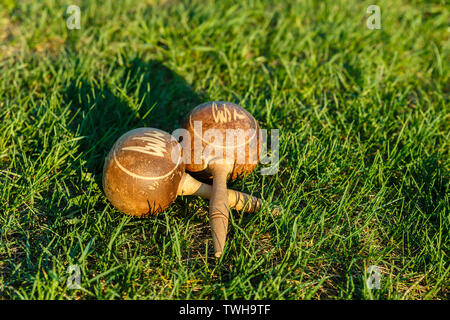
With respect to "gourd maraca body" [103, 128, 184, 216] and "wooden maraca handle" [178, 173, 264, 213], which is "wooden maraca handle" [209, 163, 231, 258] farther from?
"gourd maraca body" [103, 128, 184, 216]

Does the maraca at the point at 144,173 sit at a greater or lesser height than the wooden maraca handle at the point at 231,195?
greater

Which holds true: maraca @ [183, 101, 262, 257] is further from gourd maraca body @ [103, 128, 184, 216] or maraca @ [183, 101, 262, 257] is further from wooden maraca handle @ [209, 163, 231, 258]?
gourd maraca body @ [103, 128, 184, 216]

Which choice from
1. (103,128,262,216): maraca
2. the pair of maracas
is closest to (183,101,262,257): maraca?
the pair of maracas

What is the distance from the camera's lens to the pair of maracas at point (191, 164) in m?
2.62

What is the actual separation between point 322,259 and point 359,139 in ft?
4.06

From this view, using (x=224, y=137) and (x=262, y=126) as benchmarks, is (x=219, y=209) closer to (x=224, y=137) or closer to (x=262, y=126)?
(x=224, y=137)

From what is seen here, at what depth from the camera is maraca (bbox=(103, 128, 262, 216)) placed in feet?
8.55

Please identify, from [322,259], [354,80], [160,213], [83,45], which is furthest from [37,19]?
[322,259]

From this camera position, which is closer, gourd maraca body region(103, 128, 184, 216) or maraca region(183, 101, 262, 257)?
gourd maraca body region(103, 128, 184, 216)

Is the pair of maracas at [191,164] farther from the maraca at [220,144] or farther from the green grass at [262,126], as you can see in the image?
the green grass at [262,126]

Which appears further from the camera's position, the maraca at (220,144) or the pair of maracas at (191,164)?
the maraca at (220,144)

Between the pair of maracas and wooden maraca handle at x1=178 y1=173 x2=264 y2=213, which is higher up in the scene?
the pair of maracas

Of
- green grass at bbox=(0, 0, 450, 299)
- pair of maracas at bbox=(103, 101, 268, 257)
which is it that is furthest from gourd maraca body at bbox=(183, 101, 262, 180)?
green grass at bbox=(0, 0, 450, 299)

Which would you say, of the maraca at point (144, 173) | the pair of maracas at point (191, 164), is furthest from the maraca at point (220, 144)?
the maraca at point (144, 173)
